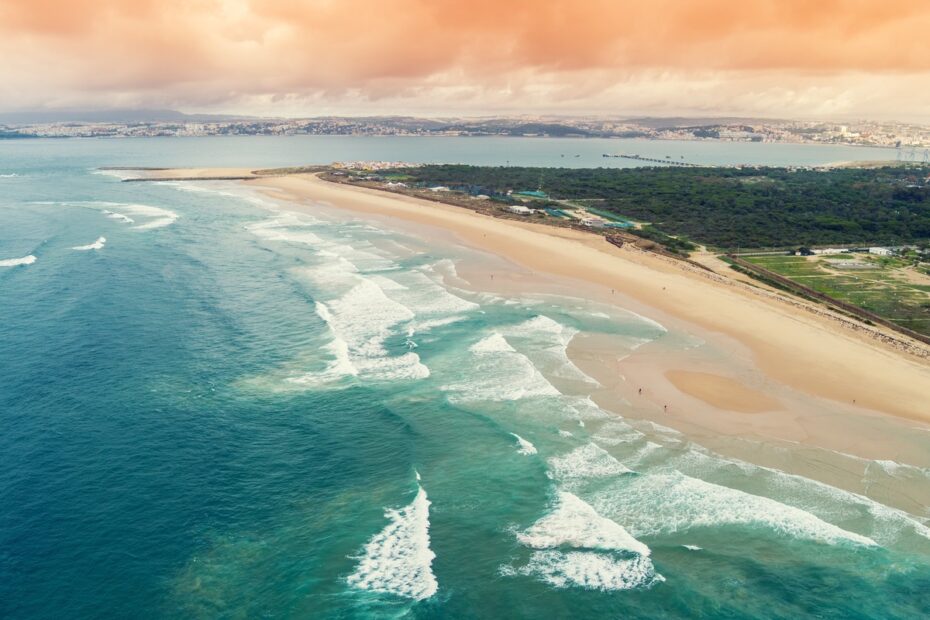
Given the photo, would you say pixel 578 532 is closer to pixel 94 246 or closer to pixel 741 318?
pixel 741 318

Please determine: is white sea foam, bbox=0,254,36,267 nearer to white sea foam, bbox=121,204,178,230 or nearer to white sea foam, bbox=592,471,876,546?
white sea foam, bbox=121,204,178,230

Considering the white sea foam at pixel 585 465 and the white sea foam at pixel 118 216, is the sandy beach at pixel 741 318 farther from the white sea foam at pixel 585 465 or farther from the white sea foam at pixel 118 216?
the white sea foam at pixel 118 216

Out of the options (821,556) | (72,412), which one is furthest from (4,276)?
(821,556)

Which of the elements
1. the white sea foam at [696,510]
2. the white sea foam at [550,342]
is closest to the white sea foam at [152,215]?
the white sea foam at [550,342]

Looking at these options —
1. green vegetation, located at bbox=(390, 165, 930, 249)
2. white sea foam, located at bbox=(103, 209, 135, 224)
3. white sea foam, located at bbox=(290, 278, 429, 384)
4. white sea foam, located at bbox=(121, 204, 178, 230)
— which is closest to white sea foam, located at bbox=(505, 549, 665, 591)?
white sea foam, located at bbox=(290, 278, 429, 384)

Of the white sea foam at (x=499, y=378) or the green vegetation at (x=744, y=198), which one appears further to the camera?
the green vegetation at (x=744, y=198)
